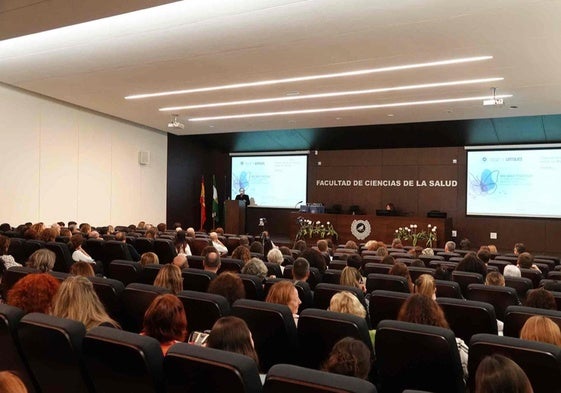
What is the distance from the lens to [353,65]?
727cm

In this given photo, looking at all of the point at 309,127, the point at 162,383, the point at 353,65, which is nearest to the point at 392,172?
the point at 309,127

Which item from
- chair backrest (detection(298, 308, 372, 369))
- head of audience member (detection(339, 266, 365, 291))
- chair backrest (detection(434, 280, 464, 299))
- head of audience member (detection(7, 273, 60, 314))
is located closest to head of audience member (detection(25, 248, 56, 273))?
head of audience member (detection(7, 273, 60, 314))

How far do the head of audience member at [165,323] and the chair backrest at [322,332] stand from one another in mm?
690

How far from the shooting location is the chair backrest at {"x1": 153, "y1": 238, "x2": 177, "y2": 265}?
6.78m

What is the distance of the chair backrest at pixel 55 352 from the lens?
1.99 metres

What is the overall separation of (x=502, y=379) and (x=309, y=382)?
2.08 ft

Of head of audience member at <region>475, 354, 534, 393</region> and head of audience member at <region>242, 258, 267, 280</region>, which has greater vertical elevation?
head of audience member at <region>475, 354, 534, 393</region>

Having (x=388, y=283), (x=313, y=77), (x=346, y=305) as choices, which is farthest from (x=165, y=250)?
(x=346, y=305)

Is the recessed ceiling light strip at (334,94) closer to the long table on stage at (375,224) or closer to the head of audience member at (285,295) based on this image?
the long table on stage at (375,224)

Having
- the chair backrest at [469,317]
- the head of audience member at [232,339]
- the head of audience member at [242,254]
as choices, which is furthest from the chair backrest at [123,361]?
the head of audience member at [242,254]

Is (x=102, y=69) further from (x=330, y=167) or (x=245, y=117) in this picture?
(x=330, y=167)

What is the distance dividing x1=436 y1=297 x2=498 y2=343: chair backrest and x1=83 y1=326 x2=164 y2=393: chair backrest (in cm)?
212

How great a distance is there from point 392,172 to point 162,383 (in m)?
13.3

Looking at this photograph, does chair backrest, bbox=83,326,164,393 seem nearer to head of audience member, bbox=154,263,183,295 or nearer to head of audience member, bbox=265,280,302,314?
head of audience member, bbox=265,280,302,314
